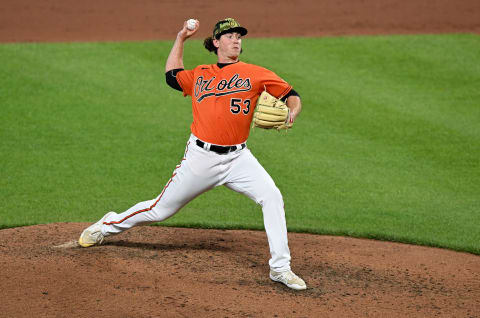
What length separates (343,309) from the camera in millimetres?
4734

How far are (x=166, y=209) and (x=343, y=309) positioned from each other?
5.26 ft

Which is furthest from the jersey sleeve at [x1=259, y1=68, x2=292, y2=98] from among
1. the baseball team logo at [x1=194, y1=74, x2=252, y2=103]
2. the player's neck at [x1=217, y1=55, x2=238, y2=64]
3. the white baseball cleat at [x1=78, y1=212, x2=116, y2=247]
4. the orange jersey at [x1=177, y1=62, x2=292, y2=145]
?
the white baseball cleat at [x1=78, y1=212, x2=116, y2=247]

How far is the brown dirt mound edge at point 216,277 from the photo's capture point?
15.4 ft

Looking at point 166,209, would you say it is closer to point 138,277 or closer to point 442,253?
point 138,277

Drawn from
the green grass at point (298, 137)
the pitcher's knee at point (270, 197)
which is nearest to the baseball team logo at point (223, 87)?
the pitcher's knee at point (270, 197)

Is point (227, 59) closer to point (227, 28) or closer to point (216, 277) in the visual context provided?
point (227, 28)

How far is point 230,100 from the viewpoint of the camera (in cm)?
521

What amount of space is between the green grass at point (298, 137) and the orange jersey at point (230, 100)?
5.89 ft

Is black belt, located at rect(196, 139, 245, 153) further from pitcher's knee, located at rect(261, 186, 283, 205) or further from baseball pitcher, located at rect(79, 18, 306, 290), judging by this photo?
pitcher's knee, located at rect(261, 186, 283, 205)

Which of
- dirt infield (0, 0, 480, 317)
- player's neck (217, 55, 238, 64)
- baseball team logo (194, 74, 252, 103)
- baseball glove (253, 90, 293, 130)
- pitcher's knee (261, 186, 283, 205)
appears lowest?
dirt infield (0, 0, 480, 317)

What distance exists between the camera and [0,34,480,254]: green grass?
7363mm

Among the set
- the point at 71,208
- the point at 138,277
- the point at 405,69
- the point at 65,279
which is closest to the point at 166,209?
the point at 138,277

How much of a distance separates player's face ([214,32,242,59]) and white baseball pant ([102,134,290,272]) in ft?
2.33

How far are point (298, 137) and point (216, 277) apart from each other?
14.6 ft
